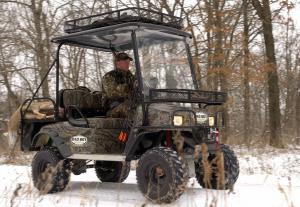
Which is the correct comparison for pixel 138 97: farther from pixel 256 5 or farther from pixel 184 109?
pixel 256 5

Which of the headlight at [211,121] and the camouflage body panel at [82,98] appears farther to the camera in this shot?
the camouflage body panel at [82,98]

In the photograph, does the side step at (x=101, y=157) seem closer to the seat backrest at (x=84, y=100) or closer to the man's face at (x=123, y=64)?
the seat backrest at (x=84, y=100)

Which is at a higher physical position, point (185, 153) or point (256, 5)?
point (256, 5)

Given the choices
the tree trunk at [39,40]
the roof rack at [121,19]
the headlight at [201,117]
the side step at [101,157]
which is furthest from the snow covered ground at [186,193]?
the tree trunk at [39,40]

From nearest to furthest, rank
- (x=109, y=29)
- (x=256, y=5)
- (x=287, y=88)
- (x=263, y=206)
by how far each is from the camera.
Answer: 1. (x=263, y=206)
2. (x=109, y=29)
3. (x=256, y=5)
4. (x=287, y=88)

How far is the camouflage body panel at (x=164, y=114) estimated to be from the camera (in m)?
6.06

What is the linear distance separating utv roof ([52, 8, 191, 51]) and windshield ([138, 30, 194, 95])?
0.07m

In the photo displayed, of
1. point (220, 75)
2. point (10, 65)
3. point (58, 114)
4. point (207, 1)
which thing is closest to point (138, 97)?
point (58, 114)

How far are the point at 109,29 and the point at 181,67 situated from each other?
3.97 feet

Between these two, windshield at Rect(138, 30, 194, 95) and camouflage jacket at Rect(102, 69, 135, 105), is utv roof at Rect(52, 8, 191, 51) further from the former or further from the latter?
camouflage jacket at Rect(102, 69, 135, 105)

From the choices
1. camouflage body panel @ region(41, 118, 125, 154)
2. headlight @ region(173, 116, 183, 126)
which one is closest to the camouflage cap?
camouflage body panel @ region(41, 118, 125, 154)

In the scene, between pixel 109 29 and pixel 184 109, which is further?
pixel 109 29

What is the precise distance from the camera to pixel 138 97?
6.55 meters

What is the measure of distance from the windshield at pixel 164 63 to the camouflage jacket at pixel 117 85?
45cm
